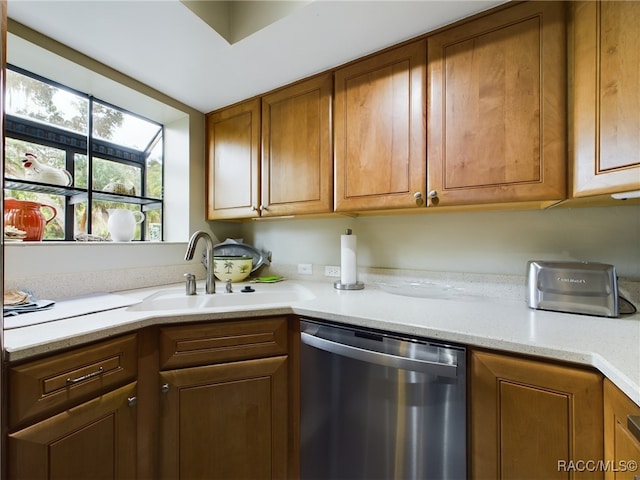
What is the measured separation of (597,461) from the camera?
0.70 m

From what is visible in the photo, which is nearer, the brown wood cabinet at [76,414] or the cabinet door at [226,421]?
the brown wood cabinet at [76,414]

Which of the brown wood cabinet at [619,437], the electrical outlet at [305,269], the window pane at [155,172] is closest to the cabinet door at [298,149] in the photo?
the electrical outlet at [305,269]

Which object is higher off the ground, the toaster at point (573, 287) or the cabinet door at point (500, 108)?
the cabinet door at point (500, 108)

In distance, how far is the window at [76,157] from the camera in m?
1.37

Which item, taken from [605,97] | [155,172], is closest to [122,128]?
[155,172]

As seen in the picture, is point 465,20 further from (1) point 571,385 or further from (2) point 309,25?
(1) point 571,385

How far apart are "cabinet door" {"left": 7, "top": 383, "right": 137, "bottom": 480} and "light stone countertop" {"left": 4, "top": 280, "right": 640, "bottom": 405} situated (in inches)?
8.6

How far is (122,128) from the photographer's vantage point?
1812 mm

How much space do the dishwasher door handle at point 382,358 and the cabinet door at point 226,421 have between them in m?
0.20

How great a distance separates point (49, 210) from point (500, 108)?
2.13m

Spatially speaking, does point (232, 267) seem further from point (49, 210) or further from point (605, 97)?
point (605, 97)

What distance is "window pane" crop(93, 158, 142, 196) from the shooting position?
1656 millimetres

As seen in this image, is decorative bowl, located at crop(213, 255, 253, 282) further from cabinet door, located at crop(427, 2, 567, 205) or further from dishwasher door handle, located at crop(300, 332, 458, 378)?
cabinet door, located at crop(427, 2, 567, 205)

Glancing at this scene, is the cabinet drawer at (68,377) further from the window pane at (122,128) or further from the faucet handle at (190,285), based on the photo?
the window pane at (122,128)
